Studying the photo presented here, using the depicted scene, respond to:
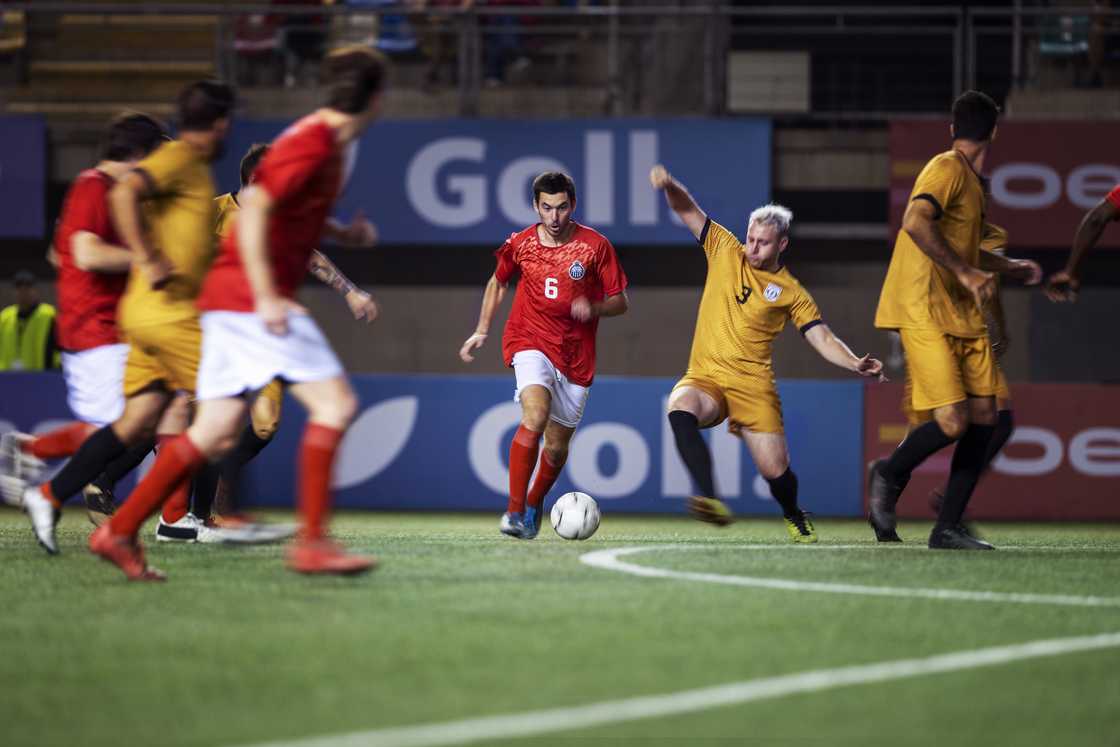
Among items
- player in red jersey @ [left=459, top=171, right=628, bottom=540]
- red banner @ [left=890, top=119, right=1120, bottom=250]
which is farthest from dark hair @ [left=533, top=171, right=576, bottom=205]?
red banner @ [left=890, top=119, right=1120, bottom=250]

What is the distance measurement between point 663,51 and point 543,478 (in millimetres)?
8463

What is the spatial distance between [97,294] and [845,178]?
10.3 m

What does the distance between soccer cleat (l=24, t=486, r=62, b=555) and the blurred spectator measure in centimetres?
920

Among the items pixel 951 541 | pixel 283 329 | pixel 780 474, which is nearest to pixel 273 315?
pixel 283 329

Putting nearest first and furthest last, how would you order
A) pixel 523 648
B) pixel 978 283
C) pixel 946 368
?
1. pixel 523 648
2. pixel 978 283
3. pixel 946 368

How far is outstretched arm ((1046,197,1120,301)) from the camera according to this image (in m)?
7.61

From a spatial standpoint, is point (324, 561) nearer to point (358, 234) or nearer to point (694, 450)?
point (358, 234)

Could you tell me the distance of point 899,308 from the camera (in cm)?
729

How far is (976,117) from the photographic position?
717 centimetres

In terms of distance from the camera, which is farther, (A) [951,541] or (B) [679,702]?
(A) [951,541]

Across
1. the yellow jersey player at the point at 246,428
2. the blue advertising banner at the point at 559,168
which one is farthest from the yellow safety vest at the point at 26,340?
the yellow jersey player at the point at 246,428

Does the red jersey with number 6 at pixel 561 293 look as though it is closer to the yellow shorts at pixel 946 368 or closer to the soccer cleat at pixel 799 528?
the soccer cleat at pixel 799 528

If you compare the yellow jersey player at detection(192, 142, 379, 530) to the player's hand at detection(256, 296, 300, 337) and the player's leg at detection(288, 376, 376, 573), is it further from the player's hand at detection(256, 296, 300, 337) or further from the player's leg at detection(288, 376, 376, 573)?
the player's hand at detection(256, 296, 300, 337)

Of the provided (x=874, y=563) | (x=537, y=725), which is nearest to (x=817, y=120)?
(x=874, y=563)
